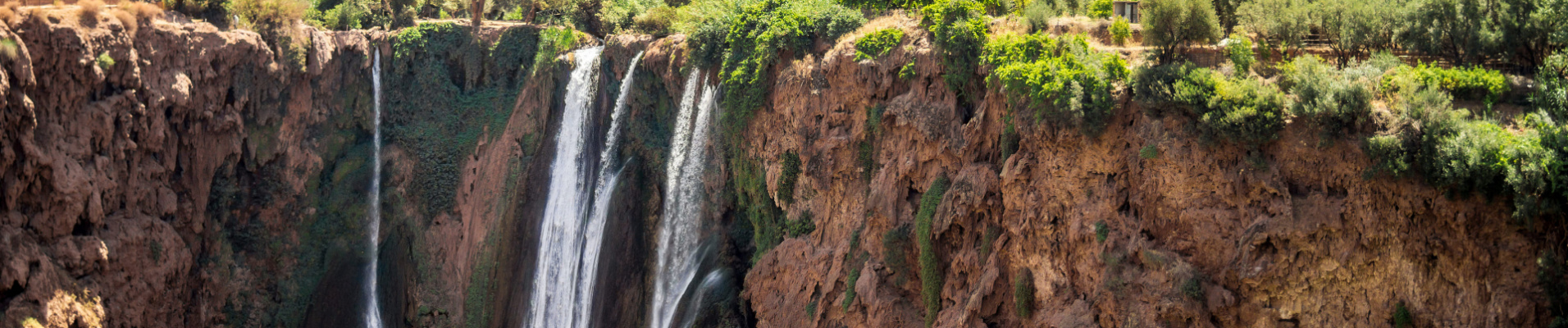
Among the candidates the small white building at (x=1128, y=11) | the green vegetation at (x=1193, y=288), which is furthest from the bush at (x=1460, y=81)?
the small white building at (x=1128, y=11)

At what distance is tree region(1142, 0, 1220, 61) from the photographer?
778 inches

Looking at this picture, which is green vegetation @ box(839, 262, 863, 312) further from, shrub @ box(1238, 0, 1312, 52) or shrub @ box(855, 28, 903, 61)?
shrub @ box(1238, 0, 1312, 52)

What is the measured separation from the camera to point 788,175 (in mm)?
27625

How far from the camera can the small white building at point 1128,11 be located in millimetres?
23859

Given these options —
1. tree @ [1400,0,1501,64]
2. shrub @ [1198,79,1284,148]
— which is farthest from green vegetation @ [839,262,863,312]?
tree @ [1400,0,1501,64]

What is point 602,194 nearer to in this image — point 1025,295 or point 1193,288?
point 1025,295

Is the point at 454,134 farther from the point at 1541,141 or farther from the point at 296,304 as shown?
the point at 1541,141

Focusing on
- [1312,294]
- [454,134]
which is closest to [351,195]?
[454,134]

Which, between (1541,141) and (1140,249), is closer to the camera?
(1541,141)

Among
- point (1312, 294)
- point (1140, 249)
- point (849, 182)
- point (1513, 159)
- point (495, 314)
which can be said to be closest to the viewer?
point (1513, 159)

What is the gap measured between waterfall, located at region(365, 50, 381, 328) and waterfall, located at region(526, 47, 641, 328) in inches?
228

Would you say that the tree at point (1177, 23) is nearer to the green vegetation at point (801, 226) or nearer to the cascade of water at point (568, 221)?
the green vegetation at point (801, 226)

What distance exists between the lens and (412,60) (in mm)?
37531

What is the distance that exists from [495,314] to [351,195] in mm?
6430
